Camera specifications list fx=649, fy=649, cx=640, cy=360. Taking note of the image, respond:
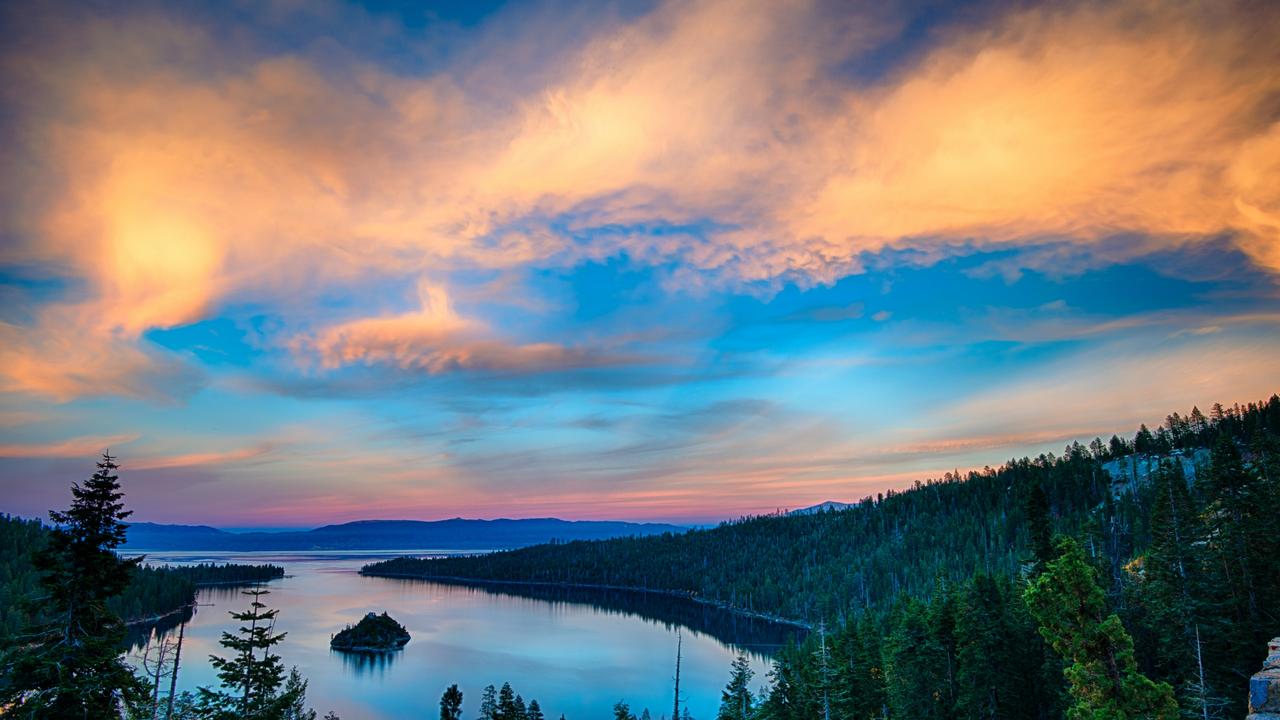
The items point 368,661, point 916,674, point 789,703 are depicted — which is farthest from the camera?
point 368,661

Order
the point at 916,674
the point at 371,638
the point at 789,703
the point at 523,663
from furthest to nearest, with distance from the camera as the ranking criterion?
the point at 371,638
the point at 523,663
the point at 916,674
the point at 789,703

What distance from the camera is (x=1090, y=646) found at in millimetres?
28859

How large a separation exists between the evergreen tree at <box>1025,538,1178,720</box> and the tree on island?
35909mm

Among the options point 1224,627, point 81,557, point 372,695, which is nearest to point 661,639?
point 372,695

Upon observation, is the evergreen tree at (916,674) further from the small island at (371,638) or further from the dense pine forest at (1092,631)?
the small island at (371,638)

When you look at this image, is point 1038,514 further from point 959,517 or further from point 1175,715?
point 959,517

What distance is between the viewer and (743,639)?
158500mm

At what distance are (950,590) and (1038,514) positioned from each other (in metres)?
14.3

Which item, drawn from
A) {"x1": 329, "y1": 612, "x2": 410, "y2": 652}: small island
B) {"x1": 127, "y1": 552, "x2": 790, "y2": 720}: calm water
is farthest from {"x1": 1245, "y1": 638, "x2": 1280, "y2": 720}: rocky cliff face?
{"x1": 329, "y1": 612, "x2": 410, "y2": 652}: small island

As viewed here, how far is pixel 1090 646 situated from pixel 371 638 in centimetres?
15136

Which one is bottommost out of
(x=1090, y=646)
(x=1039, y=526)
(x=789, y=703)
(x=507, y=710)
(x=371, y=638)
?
(x=371, y=638)

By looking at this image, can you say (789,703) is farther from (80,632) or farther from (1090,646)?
(80,632)

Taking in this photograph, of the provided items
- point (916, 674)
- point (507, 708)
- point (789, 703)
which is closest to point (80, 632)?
point (789, 703)

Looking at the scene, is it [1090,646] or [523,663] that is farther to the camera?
[523,663]
